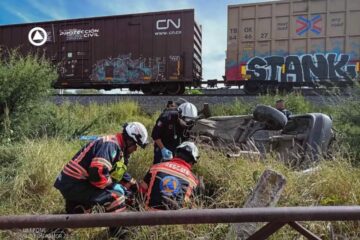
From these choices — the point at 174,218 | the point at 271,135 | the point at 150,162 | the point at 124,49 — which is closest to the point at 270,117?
the point at 271,135

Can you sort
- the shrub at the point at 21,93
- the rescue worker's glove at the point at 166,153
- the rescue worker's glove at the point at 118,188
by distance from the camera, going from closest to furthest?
the rescue worker's glove at the point at 118,188
the rescue worker's glove at the point at 166,153
the shrub at the point at 21,93

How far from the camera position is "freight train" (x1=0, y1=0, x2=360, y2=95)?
1398cm

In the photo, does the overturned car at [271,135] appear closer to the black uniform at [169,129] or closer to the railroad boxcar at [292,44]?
the black uniform at [169,129]

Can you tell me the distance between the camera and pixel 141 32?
52.0ft

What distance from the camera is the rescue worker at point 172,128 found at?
19.4 ft

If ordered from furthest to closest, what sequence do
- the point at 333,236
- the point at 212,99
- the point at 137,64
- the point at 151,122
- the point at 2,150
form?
the point at 137,64 < the point at 212,99 < the point at 151,122 < the point at 2,150 < the point at 333,236

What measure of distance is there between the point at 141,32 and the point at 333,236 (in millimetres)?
13731

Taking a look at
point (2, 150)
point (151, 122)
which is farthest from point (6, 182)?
point (151, 122)

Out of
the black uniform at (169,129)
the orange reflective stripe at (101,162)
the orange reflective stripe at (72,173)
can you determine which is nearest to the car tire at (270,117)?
the black uniform at (169,129)

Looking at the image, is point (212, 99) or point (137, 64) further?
point (137, 64)

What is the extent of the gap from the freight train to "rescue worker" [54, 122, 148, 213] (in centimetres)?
1108

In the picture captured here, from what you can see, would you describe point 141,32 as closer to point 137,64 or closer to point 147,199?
point 137,64

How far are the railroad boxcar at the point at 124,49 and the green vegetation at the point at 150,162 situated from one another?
24.8ft

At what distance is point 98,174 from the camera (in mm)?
3734
